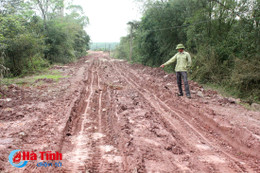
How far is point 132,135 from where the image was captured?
3.79 metres

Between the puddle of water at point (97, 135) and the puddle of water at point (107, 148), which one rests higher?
the puddle of water at point (97, 135)

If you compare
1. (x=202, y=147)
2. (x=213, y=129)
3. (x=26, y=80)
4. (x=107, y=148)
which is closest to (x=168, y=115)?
(x=213, y=129)

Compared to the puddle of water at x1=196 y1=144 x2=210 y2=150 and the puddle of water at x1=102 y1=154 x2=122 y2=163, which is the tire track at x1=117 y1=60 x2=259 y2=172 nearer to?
the puddle of water at x1=196 y1=144 x2=210 y2=150

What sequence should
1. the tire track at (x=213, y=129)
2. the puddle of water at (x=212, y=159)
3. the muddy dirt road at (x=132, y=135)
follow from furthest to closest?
the tire track at (x=213, y=129) < the puddle of water at (x=212, y=159) < the muddy dirt road at (x=132, y=135)

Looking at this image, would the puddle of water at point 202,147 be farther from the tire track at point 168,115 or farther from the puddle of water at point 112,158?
the puddle of water at point 112,158

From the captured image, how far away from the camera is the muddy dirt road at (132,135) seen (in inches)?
113

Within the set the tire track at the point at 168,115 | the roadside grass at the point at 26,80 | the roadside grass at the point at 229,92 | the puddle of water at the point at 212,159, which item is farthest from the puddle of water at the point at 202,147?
the roadside grass at the point at 26,80

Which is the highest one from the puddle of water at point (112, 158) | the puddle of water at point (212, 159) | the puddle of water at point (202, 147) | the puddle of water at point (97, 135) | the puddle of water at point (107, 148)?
the puddle of water at point (97, 135)

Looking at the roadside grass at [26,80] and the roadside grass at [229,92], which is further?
the roadside grass at [26,80]

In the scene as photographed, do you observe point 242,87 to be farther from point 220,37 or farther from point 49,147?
point 49,147

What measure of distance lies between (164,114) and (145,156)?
93.6 inches

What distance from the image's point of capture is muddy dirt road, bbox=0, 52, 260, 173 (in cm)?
286

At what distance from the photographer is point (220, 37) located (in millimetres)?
10203

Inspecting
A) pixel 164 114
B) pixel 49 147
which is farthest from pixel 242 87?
pixel 49 147
